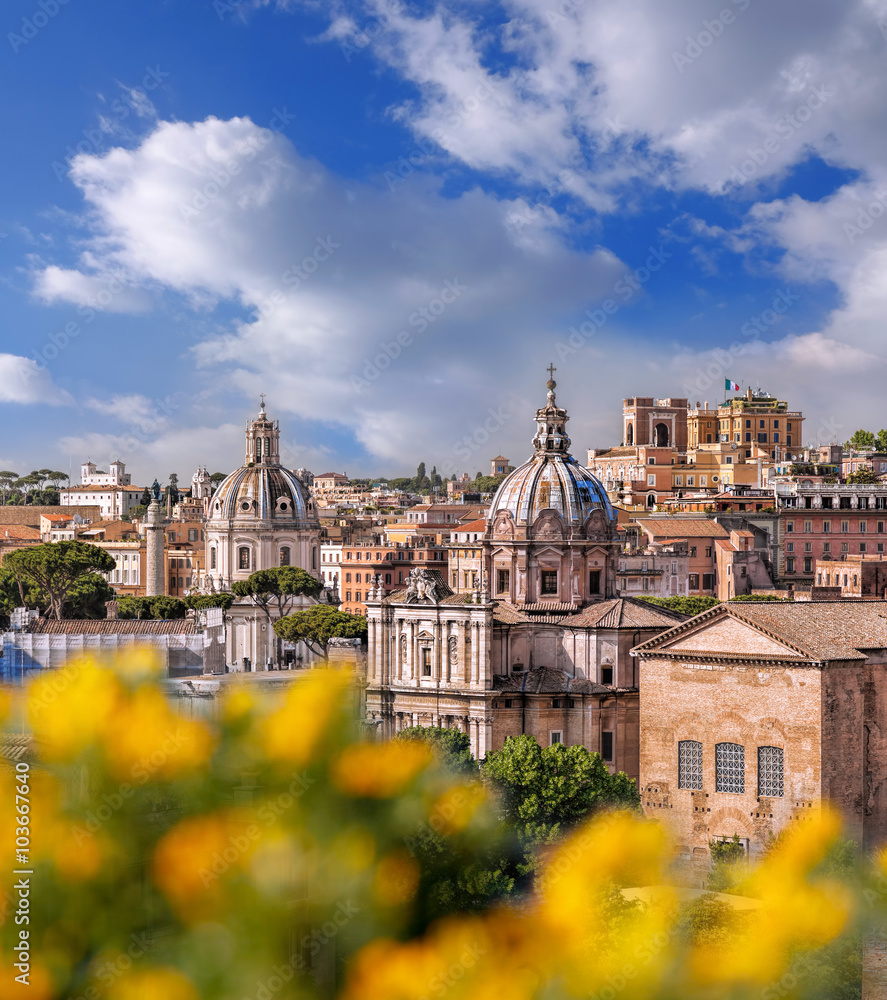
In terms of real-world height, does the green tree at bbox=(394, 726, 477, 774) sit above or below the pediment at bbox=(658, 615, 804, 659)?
below

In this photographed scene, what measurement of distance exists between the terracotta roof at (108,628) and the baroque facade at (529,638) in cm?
1342

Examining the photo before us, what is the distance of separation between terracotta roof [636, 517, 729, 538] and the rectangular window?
30294mm

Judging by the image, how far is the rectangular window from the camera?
38.5 m

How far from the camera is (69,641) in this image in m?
44.3

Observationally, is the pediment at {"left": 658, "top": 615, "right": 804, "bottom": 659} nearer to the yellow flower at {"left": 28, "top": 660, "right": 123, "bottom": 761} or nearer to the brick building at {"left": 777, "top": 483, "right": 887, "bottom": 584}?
the yellow flower at {"left": 28, "top": 660, "right": 123, "bottom": 761}

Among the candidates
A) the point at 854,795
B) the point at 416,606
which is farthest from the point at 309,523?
the point at 854,795

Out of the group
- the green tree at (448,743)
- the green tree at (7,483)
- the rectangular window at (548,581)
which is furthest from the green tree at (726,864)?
the green tree at (7,483)

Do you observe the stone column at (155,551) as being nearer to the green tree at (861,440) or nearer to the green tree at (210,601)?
the green tree at (210,601)

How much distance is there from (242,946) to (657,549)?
57753 mm

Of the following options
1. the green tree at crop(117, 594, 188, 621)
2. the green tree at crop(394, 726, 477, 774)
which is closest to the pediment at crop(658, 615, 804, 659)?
the green tree at crop(394, 726, 477, 774)

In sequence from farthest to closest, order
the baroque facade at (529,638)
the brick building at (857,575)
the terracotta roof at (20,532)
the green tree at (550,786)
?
the terracotta roof at (20,532), the brick building at (857,575), the baroque facade at (529,638), the green tree at (550,786)

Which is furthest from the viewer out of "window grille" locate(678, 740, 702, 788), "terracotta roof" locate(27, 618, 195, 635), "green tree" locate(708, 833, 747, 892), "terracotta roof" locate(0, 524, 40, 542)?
"terracotta roof" locate(0, 524, 40, 542)

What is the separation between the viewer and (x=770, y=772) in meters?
30.3

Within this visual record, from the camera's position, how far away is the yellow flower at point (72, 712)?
11.2 meters
